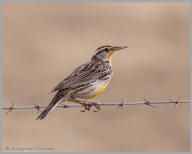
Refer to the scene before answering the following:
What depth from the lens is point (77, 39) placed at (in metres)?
22.6

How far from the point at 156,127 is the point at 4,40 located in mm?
7779

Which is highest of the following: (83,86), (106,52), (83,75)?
(106,52)

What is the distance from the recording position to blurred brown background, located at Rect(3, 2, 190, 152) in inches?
599

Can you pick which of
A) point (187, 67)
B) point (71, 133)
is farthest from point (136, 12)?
point (71, 133)

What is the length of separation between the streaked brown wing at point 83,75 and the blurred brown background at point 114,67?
4.71 metres

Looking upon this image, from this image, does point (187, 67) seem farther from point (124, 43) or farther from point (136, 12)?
point (136, 12)

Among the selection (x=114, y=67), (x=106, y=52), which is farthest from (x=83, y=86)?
(x=114, y=67)

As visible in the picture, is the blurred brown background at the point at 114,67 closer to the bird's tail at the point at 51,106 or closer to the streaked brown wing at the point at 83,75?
the streaked brown wing at the point at 83,75

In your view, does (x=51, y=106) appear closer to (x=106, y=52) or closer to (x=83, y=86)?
(x=83, y=86)

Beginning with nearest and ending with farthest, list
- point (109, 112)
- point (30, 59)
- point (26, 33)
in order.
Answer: point (109, 112), point (30, 59), point (26, 33)

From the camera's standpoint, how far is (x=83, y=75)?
891cm

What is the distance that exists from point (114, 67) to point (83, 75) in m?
10.7

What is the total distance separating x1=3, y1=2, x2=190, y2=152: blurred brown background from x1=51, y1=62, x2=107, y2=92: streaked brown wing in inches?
186

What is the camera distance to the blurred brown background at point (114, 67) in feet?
49.9
